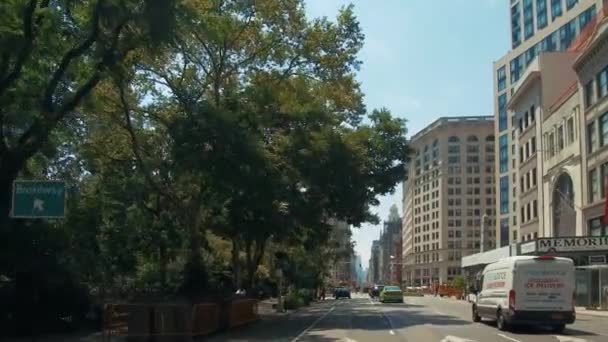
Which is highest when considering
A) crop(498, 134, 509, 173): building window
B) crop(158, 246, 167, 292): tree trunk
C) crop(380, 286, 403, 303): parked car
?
crop(498, 134, 509, 173): building window

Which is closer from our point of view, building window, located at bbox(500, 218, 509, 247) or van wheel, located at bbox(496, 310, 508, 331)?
van wheel, located at bbox(496, 310, 508, 331)

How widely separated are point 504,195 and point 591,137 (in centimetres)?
5416

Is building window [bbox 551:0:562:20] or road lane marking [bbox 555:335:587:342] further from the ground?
building window [bbox 551:0:562:20]

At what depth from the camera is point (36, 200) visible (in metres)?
19.2

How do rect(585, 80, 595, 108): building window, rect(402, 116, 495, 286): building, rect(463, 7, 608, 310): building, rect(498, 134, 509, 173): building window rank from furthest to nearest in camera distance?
Answer: rect(402, 116, 495, 286): building < rect(498, 134, 509, 173): building window < rect(585, 80, 595, 108): building window < rect(463, 7, 608, 310): building

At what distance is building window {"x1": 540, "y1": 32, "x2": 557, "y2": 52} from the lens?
9462cm

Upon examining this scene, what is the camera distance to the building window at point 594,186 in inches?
2181

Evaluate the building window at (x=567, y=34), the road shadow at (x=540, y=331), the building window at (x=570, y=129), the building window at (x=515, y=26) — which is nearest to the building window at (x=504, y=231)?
the building window at (x=515, y=26)

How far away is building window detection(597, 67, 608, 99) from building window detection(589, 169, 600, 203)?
5435 mm

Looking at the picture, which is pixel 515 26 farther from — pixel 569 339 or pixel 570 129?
pixel 569 339

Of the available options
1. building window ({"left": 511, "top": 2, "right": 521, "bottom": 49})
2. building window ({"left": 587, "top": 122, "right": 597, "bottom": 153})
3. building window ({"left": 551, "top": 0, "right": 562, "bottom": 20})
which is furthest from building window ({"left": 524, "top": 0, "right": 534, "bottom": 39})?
building window ({"left": 587, "top": 122, "right": 597, "bottom": 153})

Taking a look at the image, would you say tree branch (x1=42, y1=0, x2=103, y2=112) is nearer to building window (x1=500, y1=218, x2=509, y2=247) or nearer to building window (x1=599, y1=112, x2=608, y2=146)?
building window (x1=599, y1=112, x2=608, y2=146)

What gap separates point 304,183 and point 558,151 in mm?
37138

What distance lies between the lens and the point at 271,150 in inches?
1316
